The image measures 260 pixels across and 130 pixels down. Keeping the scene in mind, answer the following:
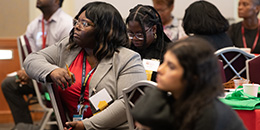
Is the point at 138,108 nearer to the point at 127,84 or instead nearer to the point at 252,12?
the point at 127,84

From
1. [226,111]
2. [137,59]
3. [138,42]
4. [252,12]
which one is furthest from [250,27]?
[226,111]

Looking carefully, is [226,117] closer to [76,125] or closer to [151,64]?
[76,125]

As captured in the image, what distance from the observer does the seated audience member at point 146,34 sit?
2.72 metres

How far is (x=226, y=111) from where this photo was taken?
1.24 meters

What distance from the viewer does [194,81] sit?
120 centimetres

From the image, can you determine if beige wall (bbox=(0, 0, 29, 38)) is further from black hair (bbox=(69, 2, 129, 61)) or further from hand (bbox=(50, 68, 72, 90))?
hand (bbox=(50, 68, 72, 90))

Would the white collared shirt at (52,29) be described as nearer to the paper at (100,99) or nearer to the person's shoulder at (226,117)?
the paper at (100,99)

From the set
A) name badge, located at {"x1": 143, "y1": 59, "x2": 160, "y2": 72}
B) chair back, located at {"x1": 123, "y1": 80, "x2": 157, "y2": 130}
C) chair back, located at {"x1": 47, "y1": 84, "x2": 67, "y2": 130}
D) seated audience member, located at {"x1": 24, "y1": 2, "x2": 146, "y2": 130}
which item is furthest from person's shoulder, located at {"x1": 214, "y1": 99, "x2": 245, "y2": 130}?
name badge, located at {"x1": 143, "y1": 59, "x2": 160, "y2": 72}

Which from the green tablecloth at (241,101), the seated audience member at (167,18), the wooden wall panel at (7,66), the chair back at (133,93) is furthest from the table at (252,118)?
the wooden wall panel at (7,66)

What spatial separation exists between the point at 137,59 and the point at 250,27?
114 inches

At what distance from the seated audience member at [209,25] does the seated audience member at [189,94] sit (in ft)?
6.98

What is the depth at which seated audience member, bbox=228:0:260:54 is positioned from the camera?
4637 millimetres

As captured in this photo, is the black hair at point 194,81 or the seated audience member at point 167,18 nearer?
the black hair at point 194,81

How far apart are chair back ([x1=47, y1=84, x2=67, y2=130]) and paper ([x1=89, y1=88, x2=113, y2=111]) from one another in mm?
207
